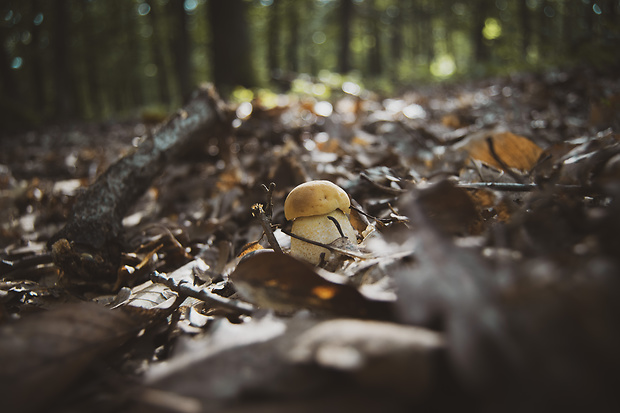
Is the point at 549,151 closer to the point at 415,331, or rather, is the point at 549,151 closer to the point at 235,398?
the point at 415,331

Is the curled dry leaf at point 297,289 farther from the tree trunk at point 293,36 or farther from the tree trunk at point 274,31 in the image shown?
the tree trunk at point 293,36

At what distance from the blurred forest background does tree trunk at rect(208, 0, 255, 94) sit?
1.0 inches

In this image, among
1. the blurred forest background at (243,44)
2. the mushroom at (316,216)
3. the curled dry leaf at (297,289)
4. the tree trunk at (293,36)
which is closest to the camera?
the curled dry leaf at (297,289)

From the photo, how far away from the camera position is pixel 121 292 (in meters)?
1.57

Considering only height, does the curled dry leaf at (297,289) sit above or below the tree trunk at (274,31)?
below

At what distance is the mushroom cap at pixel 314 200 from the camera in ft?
5.04

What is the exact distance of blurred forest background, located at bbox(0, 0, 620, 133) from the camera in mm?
9352

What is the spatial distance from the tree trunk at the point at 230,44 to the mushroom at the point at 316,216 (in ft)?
28.0

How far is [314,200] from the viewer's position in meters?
1.54

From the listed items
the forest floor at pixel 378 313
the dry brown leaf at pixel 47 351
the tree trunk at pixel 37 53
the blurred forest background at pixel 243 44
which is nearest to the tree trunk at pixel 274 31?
the blurred forest background at pixel 243 44

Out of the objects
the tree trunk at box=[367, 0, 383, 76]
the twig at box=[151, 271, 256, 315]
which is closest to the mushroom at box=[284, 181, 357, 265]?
the twig at box=[151, 271, 256, 315]

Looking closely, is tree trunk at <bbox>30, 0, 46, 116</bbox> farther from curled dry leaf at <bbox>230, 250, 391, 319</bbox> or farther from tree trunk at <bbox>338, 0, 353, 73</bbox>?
curled dry leaf at <bbox>230, 250, 391, 319</bbox>

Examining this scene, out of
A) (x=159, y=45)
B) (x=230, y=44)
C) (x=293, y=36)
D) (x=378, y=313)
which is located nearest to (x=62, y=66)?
(x=230, y=44)

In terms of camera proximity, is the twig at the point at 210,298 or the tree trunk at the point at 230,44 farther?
the tree trunk at the point at 230,44
